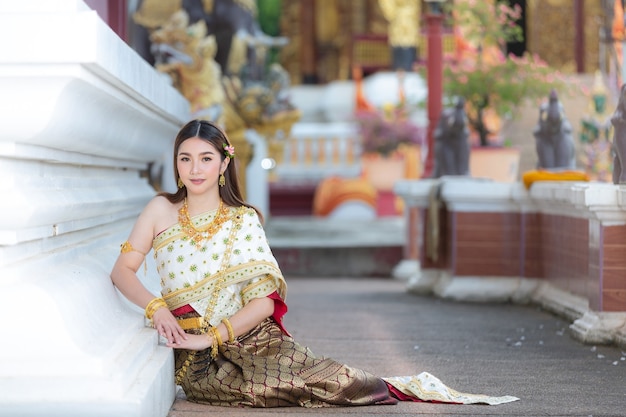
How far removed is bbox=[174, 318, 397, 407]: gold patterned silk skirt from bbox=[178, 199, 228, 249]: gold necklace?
31 cm

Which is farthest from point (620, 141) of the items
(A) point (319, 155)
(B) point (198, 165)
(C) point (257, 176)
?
(A) point (319, 155)

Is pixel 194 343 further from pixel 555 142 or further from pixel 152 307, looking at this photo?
pixel 555 142

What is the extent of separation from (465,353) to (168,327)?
171 cm

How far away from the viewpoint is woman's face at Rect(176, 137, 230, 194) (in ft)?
11.7

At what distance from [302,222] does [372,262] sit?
3.11 meters

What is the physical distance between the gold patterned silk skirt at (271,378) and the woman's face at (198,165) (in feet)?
1.48

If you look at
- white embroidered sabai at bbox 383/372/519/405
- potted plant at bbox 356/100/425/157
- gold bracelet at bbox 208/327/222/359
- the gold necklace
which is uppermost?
potted plant at bbox 356/100/425/157

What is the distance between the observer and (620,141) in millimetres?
5180

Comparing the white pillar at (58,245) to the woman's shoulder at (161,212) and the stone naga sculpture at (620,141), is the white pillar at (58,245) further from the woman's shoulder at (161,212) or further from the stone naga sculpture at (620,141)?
the stone naga sculpture at (620,141)

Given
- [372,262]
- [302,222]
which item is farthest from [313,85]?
[372,262]

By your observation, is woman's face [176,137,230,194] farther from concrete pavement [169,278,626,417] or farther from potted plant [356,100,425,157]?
potted plant [356,100,425,157]

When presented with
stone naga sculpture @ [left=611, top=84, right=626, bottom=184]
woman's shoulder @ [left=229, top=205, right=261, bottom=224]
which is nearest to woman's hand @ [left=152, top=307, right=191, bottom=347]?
woman's shoulder @ [left=229, top=205, right=261, bottom=224]

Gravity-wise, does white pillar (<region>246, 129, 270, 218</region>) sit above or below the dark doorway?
below

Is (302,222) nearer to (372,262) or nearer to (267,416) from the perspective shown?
(372,262)
